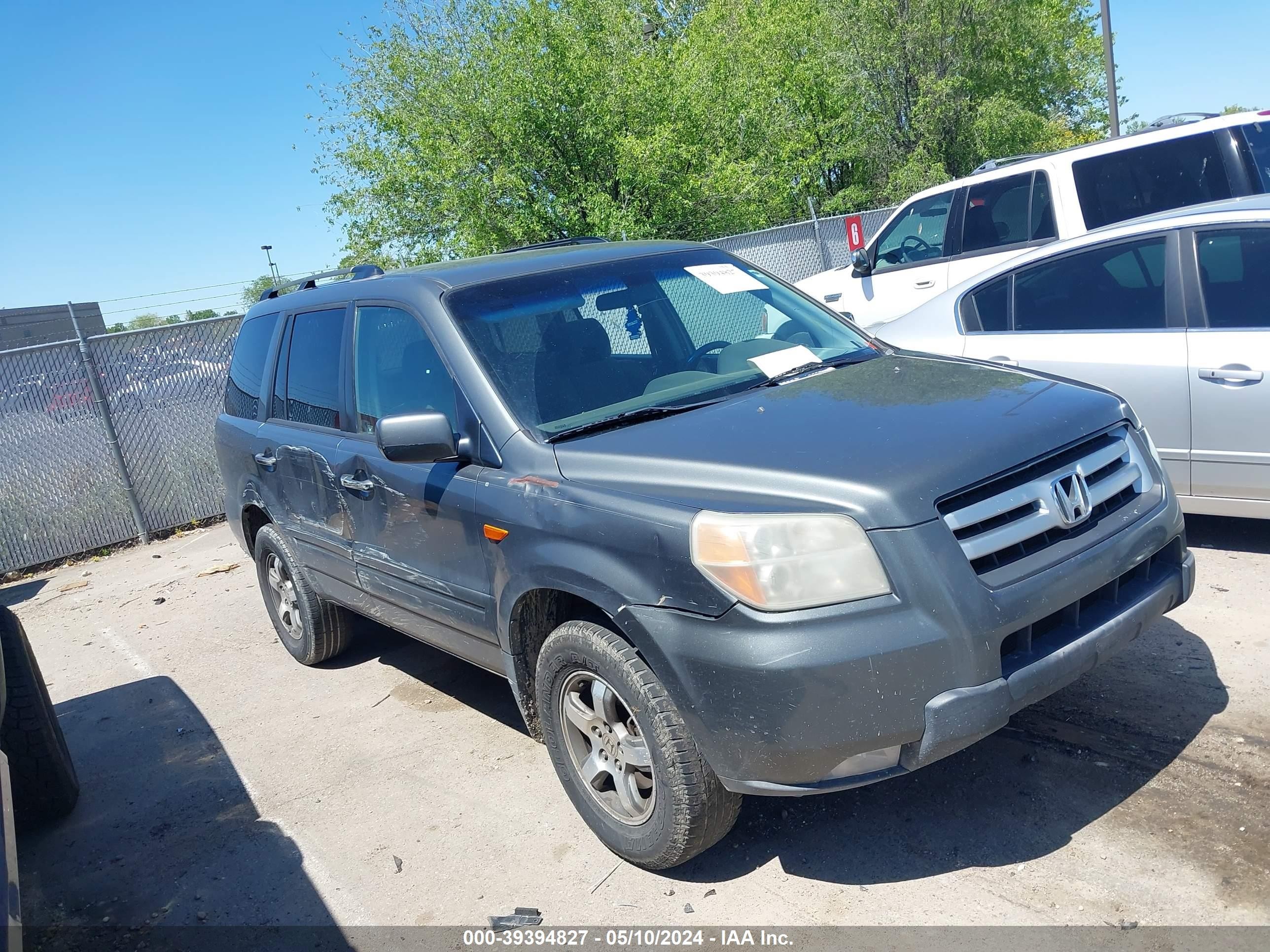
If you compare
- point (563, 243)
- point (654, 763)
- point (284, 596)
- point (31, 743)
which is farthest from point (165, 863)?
point (563, 243)

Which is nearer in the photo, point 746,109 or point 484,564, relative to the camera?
point 484,564

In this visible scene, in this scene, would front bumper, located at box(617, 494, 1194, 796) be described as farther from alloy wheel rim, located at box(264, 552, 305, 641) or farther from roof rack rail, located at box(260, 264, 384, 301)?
alloy wheel rim, located at box(264, 552, 305, 641)

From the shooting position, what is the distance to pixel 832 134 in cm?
2744

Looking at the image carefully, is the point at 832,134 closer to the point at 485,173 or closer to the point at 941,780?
the point at 485,173

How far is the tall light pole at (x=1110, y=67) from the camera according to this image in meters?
21.3

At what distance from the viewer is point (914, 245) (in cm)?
958

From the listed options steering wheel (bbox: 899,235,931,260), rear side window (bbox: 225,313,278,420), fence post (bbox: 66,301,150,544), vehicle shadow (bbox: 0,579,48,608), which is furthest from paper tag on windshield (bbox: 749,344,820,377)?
fence post (bbox: 66,301,150,544)

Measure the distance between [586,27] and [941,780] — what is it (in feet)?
57.3

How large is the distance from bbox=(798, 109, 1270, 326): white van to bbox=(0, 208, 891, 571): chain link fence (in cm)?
640

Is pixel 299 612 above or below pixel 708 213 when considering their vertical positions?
below

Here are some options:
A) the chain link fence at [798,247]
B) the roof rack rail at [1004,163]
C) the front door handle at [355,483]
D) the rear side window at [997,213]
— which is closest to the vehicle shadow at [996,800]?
the front door handle at [355,483]

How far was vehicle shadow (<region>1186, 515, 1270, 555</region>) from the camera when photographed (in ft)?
16.9

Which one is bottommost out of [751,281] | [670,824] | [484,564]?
[670,824]

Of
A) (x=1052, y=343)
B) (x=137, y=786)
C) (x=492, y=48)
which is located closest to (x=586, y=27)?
(x=492, y=48)
